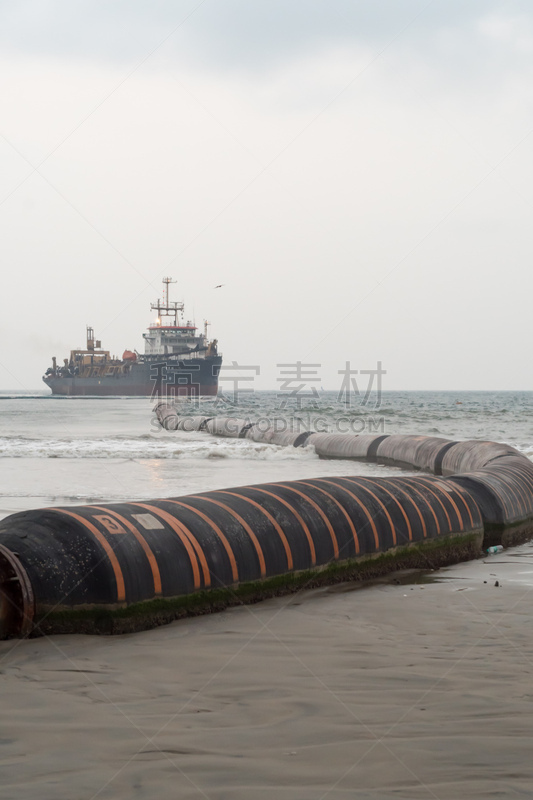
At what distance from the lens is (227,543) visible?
18.7 ft

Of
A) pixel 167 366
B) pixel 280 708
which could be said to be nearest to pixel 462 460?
pixel 280 708

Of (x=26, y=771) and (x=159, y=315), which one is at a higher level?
(x=159, y=315)

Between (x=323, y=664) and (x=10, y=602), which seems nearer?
(x=323, y=664)

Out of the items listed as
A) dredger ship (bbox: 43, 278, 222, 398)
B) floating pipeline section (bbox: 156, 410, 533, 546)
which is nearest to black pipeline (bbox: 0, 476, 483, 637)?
floating pipeline section (bbox: 156, 410, 533, 546)

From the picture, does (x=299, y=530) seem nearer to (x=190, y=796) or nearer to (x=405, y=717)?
(x=405, y=717)

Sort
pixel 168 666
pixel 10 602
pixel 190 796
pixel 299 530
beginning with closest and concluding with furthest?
pixel 190 796, pixel 168 666, pixel 10 602, pixel 299 530

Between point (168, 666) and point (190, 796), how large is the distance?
1.61 metres

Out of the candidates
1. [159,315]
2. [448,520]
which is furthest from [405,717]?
[159,315]

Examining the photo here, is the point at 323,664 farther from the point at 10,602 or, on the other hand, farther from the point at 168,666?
the point at 10,602

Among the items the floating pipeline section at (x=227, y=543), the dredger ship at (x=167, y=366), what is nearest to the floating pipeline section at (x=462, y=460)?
the floating pipeline section at (x=227, y=543)

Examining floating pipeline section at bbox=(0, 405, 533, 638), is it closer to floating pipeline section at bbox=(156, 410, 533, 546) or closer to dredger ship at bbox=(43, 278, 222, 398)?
floating pipeline section at bbox=(156, 410, 533, 546)

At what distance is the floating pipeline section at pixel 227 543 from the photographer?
15.6 ft

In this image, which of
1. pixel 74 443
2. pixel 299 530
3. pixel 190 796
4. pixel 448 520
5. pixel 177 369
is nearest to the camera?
pixel 190 796

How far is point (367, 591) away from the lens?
20.6ft
